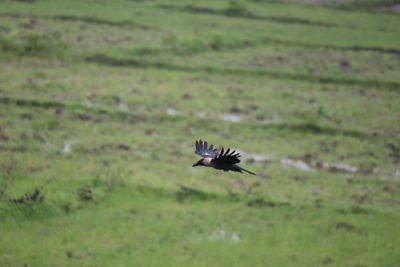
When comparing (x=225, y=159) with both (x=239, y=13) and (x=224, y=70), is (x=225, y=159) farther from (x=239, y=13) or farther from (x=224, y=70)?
(x=239, y=13)

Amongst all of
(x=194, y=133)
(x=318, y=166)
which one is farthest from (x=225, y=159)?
(x=194, y=133)

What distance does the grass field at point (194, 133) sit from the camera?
13336mm

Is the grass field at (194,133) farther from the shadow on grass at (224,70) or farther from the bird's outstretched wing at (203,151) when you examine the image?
the bird's outstretched wing at (203,151)

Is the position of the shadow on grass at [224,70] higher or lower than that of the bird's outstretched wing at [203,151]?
lower

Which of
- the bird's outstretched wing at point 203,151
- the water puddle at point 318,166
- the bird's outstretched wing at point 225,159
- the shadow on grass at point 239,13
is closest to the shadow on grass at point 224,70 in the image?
the water puddle at point 318,166

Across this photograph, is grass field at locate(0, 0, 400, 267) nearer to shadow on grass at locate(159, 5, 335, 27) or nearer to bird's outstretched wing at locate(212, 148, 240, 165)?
shadow on grass at locate(159, 5, 335, 27)

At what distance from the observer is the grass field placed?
13336 mm

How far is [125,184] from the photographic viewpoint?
15.2m

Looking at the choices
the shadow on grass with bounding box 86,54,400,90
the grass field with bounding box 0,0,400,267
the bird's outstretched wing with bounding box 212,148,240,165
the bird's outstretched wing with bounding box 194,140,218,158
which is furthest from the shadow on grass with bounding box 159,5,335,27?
the bird's outstretched wing with bounding box 212,148,240,165

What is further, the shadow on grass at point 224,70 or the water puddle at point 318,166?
the shadow on grass at point 224,70

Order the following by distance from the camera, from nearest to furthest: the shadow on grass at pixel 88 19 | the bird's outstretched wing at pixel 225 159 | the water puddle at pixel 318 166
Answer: the bird's outstretched wing at pixel 225 159, the water puddle at pixel 318 166, the shadow on grass at pixel 88 19

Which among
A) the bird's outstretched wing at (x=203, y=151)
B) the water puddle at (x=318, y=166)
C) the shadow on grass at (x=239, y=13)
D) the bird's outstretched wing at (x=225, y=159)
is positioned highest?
the shadow on grass at (x=239, y=13)

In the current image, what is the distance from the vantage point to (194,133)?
1989cm

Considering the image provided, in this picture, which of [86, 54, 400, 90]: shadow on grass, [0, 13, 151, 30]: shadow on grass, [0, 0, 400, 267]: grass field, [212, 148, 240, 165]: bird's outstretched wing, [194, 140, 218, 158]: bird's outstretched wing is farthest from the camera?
[0, 13, 151, 30]: shadow on grass
